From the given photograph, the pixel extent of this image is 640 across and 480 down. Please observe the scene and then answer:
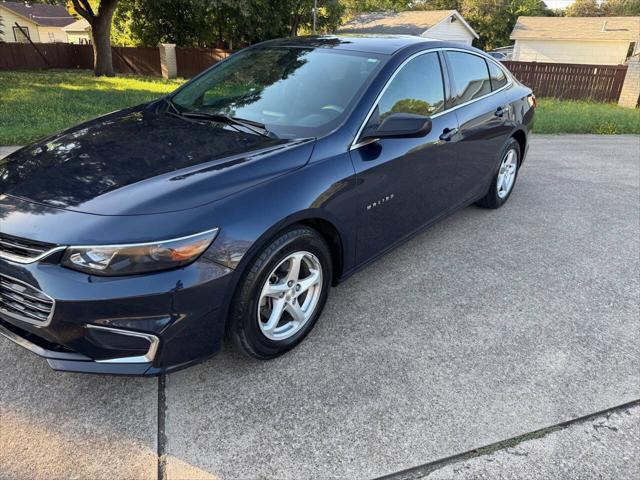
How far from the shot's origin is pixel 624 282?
12.4ft

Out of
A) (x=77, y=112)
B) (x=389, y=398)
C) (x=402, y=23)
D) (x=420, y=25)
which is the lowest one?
(x=389, y=398)

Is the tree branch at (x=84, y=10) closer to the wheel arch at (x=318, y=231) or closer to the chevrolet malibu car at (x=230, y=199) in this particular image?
the chevrolet malibu car at (x=230, y=199)

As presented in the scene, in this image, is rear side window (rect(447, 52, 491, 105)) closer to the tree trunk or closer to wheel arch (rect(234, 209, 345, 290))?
wheel arch (rect(234, 209, 345, 290))

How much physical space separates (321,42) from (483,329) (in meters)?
2.42

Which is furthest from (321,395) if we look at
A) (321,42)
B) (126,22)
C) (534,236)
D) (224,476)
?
(126,22)

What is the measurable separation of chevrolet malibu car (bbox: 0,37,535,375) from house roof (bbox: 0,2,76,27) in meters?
60.3

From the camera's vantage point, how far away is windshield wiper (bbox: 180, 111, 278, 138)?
2836 millimetres

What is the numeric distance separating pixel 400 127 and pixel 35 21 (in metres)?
62.7

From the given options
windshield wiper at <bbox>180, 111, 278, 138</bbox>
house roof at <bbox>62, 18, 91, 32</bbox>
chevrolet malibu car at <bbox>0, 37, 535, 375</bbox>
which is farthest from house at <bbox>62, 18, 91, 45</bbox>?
chevrolet malibu car at <bbox>0, 37, 535, 375</bbox>

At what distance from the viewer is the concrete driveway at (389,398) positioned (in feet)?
6.85

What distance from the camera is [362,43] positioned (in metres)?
3.54

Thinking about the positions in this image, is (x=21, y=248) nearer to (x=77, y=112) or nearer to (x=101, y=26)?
(x=77, y=112)

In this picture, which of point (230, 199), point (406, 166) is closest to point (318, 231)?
point (230, 199)

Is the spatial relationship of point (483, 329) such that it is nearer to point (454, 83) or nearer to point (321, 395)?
point (321, 395)
